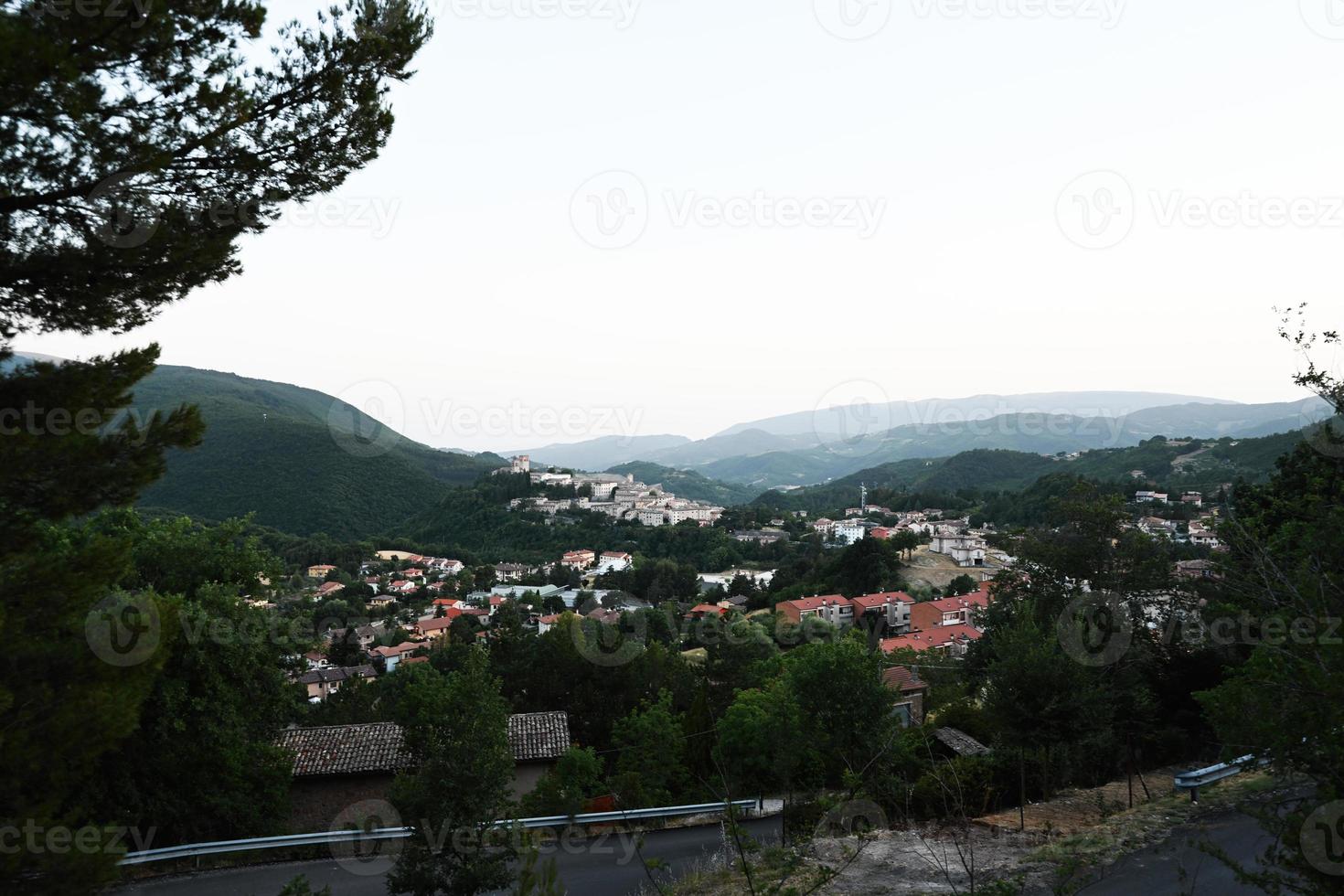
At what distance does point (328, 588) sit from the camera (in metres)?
56.8

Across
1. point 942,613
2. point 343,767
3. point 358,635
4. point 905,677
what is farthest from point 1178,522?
point 358,635

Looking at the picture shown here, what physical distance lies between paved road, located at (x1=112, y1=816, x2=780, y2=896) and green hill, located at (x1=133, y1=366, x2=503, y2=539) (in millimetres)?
61246

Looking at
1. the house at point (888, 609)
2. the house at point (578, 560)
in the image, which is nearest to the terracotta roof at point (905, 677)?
the house at point (888, 609)

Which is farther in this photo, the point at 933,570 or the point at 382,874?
the point at 933,570

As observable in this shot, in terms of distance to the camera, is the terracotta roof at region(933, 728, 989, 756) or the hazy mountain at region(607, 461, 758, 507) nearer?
the terracotta roof at region(933, 728, 989, 756)

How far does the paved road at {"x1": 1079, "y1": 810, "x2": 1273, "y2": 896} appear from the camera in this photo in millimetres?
6000

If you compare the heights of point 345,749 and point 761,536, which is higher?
point 345,749

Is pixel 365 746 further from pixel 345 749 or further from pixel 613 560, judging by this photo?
pixel 613 560

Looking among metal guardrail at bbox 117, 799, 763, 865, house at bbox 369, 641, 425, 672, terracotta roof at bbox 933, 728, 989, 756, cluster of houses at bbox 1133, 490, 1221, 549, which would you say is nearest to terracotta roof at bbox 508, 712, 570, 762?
metal guardrail at bbox 117, 799, 763, 865

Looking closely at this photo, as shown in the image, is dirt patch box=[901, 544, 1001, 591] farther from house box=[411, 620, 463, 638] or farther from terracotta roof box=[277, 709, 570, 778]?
terracotta roof box=[277, 709, 570, 778]

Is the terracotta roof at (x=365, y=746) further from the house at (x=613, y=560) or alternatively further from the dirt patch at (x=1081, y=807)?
the house at (x=613, y=560)

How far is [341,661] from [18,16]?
150 feet

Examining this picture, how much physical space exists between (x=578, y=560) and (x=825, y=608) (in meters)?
34.3

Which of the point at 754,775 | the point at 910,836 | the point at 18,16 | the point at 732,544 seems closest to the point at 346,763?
the point at 754,775
